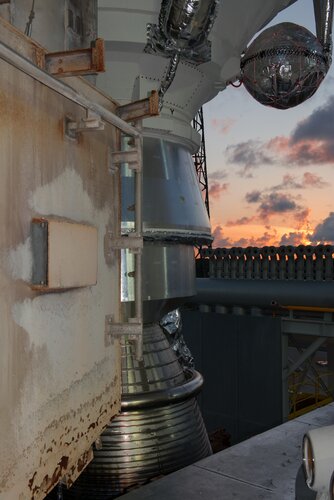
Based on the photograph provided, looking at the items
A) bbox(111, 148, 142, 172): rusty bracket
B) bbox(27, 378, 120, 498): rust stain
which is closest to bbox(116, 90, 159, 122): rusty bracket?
bbox(111, 148, 142, 172): rusty bracket

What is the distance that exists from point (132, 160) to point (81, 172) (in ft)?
1.90

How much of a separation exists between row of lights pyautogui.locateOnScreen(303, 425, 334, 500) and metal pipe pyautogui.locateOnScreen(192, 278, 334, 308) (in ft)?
23.0

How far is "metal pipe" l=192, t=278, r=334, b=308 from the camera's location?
10.7m

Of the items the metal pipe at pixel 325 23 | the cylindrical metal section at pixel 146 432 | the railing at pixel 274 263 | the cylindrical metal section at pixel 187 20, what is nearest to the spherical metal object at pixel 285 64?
the metal pipe at pixel 325 23

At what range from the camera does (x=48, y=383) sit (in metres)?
2.63

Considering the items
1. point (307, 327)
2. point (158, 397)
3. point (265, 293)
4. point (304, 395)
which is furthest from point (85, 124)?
point (304, 395)

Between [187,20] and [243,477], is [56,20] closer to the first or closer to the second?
[187,20]

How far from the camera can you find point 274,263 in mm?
12820

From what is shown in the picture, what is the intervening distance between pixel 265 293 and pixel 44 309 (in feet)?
31.2

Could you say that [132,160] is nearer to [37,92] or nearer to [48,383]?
[37,92]

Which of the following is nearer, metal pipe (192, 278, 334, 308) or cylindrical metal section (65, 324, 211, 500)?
cylindrical metal section (65, 324, 211, 500)

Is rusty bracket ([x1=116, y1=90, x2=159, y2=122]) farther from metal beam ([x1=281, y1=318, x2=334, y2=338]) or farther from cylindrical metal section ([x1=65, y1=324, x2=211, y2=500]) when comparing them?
metal beam ([x1=281, y1=318, x2=334, y2=338])

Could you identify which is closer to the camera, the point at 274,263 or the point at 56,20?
the point at 56,20

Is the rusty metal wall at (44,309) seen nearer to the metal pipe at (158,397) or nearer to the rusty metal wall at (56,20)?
Result: the rusty metal wall at (56,20)
